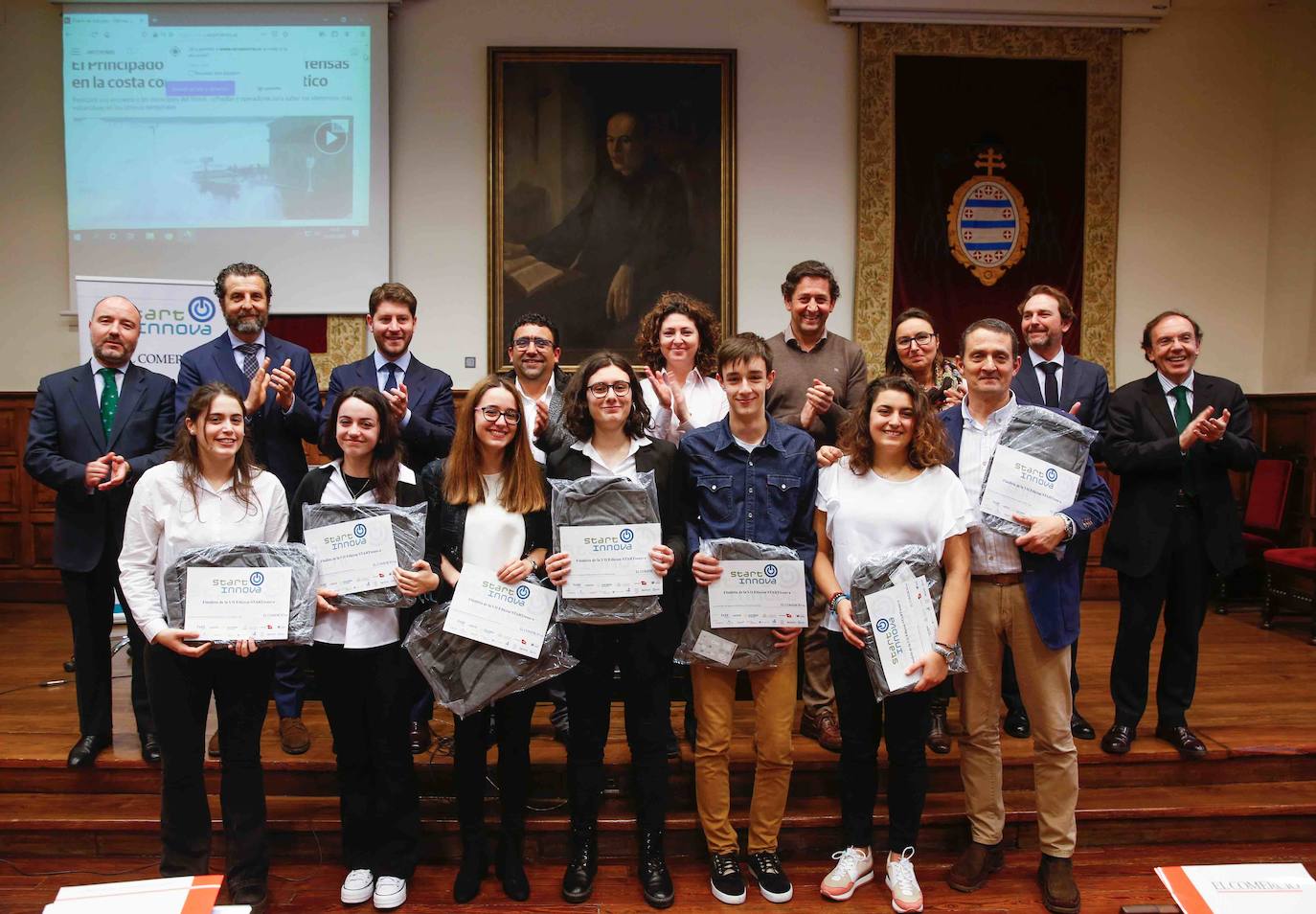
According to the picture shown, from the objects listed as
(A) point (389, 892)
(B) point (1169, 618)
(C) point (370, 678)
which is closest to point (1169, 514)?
(B) point (1169, 618)

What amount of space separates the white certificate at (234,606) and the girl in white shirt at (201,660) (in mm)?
71

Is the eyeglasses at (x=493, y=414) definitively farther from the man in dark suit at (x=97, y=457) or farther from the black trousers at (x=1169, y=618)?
the black trousers at (x=1169, y=618)

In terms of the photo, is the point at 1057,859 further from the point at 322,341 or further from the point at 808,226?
the point at 322,341

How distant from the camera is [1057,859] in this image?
8.51ft

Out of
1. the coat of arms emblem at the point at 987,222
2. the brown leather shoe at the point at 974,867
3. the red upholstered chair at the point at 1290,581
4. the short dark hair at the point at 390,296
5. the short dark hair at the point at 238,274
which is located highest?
the coat of arms emblem at the point at 987,222

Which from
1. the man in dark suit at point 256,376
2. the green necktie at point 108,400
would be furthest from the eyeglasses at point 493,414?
the green necktie at point 108,400

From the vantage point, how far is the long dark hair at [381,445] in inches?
98.0

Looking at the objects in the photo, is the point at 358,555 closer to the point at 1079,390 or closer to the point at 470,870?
the point at 470,870

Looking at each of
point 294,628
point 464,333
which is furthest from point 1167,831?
point 464,333

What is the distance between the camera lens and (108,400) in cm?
306

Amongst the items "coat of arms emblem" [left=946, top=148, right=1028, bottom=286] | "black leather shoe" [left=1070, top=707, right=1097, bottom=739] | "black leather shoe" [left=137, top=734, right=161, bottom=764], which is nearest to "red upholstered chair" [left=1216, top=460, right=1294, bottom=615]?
"coat of arms emblem" [left=946, top=148, right=1028, bottom=286]

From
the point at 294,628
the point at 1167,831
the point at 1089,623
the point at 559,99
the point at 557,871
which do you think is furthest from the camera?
the point at 559,99

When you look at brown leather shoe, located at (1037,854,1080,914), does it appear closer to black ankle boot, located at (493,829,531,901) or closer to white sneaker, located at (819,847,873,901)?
white sneaker, located at (819,847,873,901)

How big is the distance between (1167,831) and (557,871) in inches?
82.6
